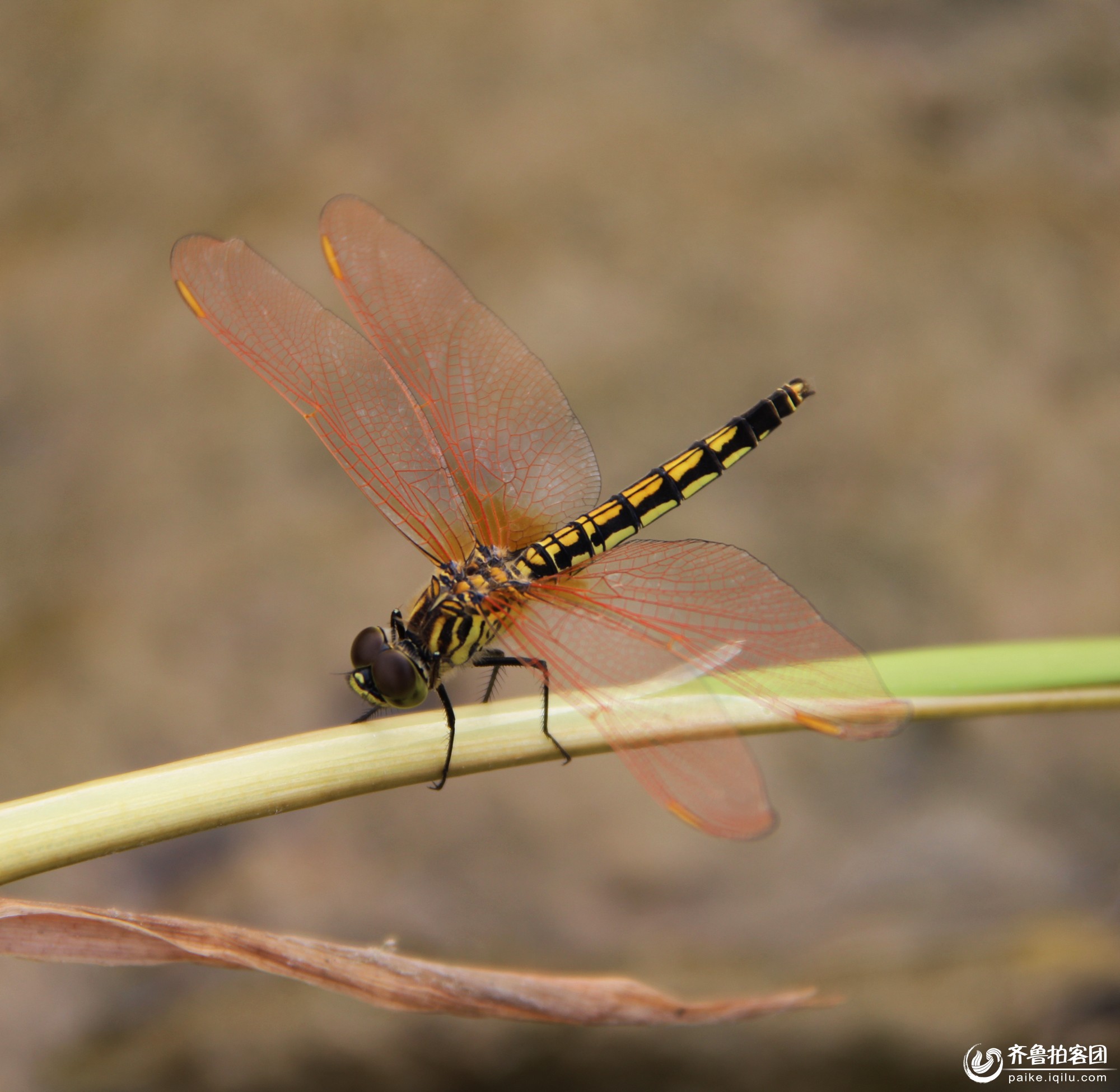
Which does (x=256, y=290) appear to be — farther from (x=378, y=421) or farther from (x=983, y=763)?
(x=983, y=763)

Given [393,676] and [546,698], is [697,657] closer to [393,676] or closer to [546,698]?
[546,698]

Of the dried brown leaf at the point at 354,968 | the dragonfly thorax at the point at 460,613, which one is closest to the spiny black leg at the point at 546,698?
the dragonfly thorax at the point at 460,613

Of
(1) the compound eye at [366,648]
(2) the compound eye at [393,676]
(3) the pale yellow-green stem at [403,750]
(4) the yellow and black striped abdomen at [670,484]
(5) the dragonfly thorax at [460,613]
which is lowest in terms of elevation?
(3) the pale yellow-green stem at [403,750]

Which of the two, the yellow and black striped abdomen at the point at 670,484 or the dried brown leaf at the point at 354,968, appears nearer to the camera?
the dried brown leaf at the point at 354,968

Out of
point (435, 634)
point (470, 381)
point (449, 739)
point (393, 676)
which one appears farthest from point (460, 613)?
point (470, 381)

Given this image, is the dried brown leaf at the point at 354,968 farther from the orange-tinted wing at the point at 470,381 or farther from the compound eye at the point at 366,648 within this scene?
the orange-tinted wing at the point at 470,381

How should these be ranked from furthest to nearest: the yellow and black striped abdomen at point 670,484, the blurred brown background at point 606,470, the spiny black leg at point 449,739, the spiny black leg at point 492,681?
1. the blurred brown background at point 606,470
2. the yellow and black striped abdomen at point 670,484
3. the spiny black leg at point 492,681
4. the spiny black leg at point 449,739

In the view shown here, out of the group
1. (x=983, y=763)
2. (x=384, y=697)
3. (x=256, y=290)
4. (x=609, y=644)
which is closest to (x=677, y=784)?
(x=609, y=644)
